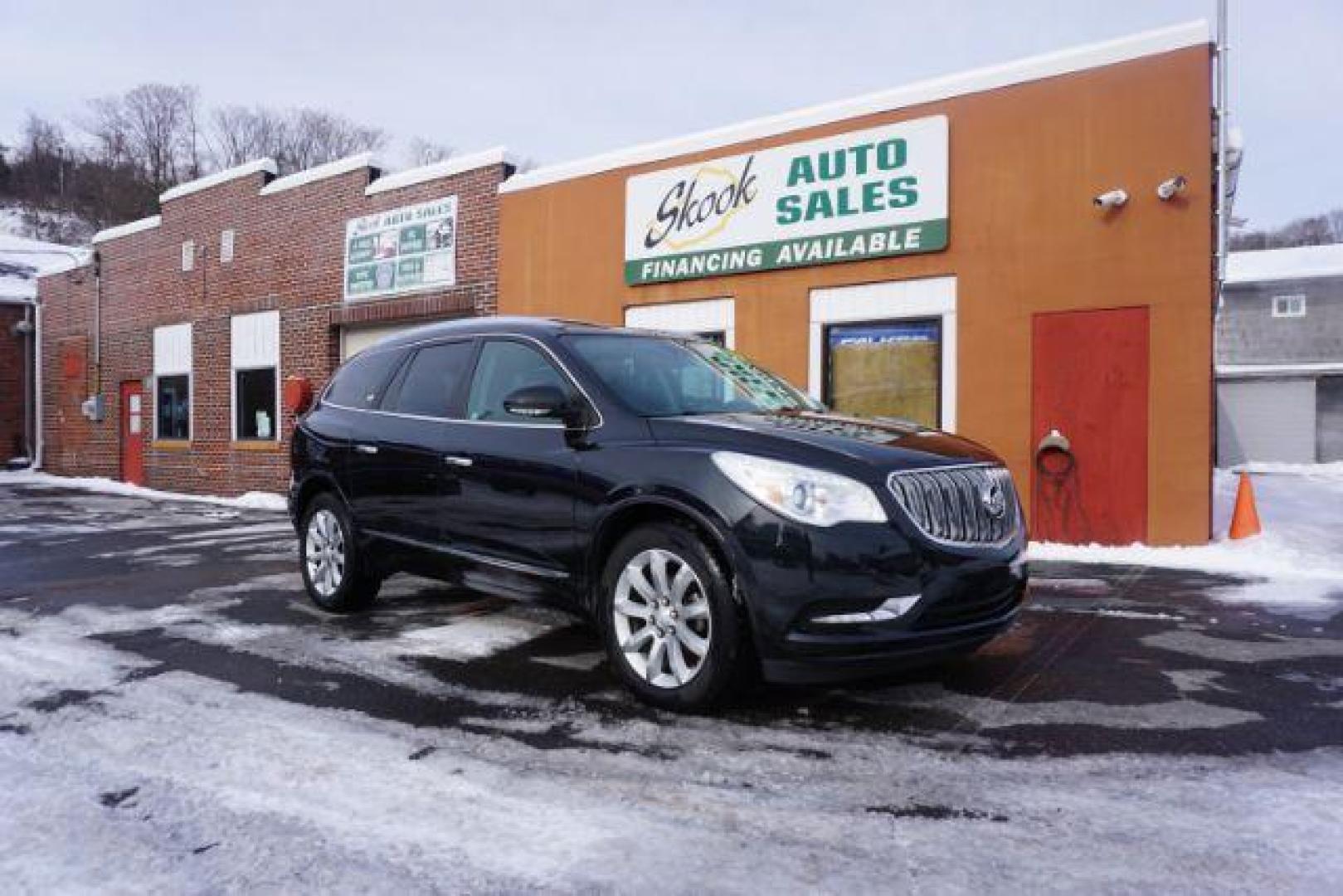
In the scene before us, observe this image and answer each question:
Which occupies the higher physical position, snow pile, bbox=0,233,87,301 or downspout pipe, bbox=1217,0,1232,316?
snow pile, bbox=0,233,87,301

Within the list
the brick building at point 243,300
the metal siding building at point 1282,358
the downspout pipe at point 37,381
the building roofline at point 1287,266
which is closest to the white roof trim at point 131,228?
the brick building at point 243,300

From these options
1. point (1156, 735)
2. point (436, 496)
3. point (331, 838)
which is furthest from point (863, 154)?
point (331, 838)

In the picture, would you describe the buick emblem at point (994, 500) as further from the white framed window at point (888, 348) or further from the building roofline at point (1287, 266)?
the building roofline at point (1287, 266)

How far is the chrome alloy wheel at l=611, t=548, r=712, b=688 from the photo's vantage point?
3.86 meters

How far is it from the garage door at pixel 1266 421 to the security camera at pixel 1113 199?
1012 inches

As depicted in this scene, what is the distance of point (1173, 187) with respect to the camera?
8594mm

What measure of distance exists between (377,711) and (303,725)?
29 cm

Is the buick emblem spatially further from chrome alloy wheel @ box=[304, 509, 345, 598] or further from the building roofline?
the building roofline

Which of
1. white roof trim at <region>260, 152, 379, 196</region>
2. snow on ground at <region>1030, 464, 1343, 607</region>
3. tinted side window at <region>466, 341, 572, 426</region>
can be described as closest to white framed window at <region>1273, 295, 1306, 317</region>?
snow on ground at <region>1030, 464, 1343, 607</region>

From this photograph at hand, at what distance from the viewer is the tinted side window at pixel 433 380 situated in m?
5.30

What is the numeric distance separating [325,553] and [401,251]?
32.4 ft

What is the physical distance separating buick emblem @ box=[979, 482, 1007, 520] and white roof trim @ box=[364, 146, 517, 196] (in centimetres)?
1142

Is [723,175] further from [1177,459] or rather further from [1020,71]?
[1177,459]

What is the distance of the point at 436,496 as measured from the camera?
509cm
